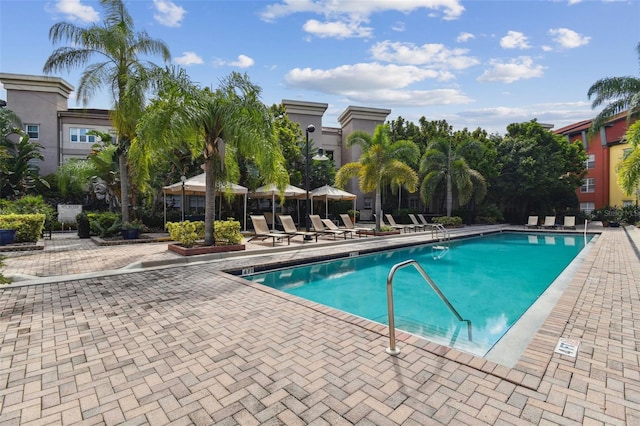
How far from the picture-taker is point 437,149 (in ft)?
75.3

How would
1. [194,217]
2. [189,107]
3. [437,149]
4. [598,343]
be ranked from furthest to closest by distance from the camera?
[437,149], [194,217], [189,107], [598,343]

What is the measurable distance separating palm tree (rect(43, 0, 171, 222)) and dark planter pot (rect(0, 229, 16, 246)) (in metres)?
3.31

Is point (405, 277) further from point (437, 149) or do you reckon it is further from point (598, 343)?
point (437, 149)

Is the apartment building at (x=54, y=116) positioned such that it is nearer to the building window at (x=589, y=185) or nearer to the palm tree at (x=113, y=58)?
the palm tree at (x=113, y=58)

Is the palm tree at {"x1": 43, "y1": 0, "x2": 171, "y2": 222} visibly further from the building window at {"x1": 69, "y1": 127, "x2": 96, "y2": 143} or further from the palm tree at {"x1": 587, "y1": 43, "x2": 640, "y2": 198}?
the palm tree at {"x1": 587, "y1": 43, "x2": 640, "y2": 198}

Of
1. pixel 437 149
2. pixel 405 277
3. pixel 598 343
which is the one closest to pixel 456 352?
pixel 598 343

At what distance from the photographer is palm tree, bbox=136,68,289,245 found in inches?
356

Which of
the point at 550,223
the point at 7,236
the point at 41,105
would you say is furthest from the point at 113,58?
the point at 550,223

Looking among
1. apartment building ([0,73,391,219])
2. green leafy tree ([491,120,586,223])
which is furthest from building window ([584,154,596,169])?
apartment building ([0,73,391,219])

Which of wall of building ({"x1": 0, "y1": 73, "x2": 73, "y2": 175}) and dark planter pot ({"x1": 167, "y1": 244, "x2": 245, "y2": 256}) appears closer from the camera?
dark planter pot ({"x1": 167, "y1": 244, "x2": 245, "y2": 256})

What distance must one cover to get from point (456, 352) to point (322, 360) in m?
1.42

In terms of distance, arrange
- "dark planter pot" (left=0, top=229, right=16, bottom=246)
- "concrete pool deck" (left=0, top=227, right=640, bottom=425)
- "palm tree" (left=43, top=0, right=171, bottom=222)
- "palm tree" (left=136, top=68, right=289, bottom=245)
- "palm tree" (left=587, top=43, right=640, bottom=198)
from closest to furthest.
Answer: "concrete pool deck" (left=0, top=227, right=640, bottom=425)
"palm tree" (left=136, top=68, right=289, bottom=245)
"dark planter pot" (left=0, top=229, right=16, bottom=246)
"palm tree" (left=43, top=0, right=171, bottom=222)
"palm tree" (left=587, top=43, right=640, bottom=198)

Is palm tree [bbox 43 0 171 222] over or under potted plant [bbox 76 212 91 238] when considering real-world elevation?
over

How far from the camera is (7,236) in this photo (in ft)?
34.9
